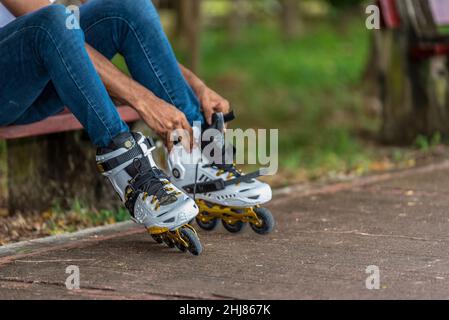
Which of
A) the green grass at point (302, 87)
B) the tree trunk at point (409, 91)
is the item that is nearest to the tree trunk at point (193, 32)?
the green grass at point (302, 87)

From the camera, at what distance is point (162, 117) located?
3.69 metres

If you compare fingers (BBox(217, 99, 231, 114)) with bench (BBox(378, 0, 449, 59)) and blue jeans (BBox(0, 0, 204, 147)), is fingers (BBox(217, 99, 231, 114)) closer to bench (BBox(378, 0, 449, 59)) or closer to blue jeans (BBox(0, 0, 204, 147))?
blue jeans (BBox(0, 0, 204, 147))

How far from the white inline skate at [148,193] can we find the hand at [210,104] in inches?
15.7

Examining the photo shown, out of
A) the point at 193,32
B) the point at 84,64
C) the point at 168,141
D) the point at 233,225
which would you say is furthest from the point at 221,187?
the point at 193,32

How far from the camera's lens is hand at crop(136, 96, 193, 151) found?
3.69 meters

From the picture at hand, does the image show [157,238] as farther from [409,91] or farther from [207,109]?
[409,91]

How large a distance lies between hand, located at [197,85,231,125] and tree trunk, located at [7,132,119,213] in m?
1.07

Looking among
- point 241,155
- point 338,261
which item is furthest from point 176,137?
point 241,155

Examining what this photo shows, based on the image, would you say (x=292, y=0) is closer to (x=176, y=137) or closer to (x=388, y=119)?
(x=388, y=119)

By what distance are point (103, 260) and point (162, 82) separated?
0.77 meters

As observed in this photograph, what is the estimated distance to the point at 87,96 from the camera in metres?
3.52

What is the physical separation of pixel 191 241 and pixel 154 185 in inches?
9.8

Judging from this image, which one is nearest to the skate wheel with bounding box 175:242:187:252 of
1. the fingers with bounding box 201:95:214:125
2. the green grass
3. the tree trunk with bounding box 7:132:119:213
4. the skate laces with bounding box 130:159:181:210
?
the skate laces with bounding box 130:159:181:210

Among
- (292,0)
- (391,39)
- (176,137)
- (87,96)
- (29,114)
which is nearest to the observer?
(87,96)
